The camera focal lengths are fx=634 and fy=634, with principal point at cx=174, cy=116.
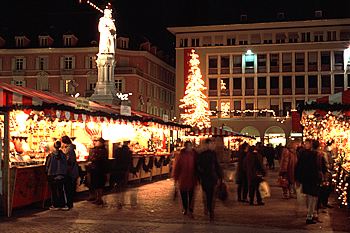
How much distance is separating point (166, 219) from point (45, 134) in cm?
861

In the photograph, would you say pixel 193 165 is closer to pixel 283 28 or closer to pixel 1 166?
pixel 1 166

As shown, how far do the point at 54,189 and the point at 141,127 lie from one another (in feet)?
41.4

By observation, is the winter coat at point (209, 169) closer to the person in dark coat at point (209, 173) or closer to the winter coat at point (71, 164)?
the person in dark coat at point (209, 173)

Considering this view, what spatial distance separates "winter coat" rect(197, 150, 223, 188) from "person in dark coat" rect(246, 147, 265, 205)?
321cm

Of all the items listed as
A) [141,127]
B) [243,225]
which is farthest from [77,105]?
[243,225]

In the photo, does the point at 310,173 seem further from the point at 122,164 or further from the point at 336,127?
the point at 336,127

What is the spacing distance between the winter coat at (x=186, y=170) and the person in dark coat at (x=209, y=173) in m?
0.25

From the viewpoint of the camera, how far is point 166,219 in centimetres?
1312

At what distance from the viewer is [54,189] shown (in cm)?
1495

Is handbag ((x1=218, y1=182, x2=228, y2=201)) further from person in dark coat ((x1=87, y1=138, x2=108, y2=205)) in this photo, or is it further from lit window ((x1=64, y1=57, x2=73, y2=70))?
lit window ((x1=64, y1=57, x2=73, y2=70))

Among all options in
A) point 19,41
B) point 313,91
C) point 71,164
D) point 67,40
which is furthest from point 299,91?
point 71,164

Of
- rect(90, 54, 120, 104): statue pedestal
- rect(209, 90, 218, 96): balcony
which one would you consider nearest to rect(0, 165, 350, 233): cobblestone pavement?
rect(90, 54, 120, 104): statue pedestal

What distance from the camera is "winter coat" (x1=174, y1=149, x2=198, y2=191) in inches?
523

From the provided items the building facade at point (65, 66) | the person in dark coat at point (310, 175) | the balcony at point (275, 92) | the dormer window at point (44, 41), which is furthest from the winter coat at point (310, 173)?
the dormer window at point (44, 41)
